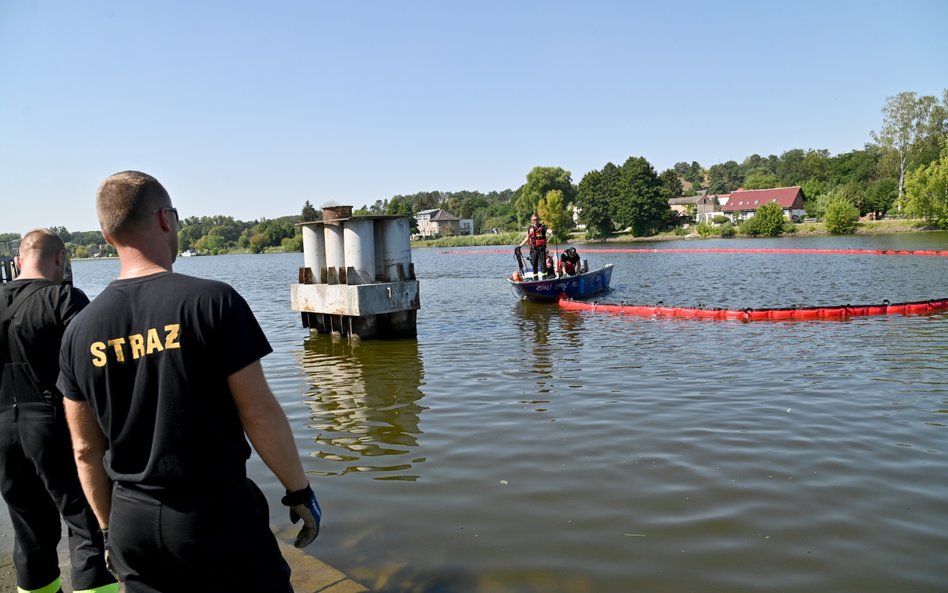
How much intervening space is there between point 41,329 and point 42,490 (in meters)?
0.90

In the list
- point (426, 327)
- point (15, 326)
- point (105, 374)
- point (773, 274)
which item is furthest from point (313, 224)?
point (773, 274)

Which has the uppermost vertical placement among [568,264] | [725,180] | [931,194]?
[725,180]

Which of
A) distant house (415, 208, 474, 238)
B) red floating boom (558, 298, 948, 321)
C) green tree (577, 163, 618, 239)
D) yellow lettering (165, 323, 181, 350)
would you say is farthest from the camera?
distant house (415, 208, 474, 238)

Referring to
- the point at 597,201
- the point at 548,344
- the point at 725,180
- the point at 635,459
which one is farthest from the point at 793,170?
the point at 635,459

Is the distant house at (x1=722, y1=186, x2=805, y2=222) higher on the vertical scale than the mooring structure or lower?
higher

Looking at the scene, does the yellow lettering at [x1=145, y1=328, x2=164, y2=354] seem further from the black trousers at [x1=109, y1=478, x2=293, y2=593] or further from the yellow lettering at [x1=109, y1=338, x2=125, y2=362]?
the black trousers at [x1=109, y1=478, x2=293, y2=593]

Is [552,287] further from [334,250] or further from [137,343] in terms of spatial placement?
[137,343]

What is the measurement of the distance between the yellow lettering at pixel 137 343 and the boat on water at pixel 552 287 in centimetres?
1938

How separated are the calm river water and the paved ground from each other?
0.59ft

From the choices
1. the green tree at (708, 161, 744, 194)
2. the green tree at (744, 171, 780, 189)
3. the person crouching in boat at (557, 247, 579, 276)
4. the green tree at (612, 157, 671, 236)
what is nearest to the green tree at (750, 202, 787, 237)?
the green tree at (612, 157, 671, 236)

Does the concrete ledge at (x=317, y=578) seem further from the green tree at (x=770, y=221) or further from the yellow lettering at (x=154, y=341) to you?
the green tree at (x=770, y=221)

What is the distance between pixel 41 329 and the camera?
3.45 m

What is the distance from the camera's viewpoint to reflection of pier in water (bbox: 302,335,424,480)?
7.13 meters

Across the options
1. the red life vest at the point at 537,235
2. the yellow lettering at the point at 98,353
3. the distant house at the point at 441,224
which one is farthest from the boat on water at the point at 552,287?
the distant house at the point at 441,224
